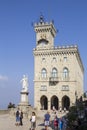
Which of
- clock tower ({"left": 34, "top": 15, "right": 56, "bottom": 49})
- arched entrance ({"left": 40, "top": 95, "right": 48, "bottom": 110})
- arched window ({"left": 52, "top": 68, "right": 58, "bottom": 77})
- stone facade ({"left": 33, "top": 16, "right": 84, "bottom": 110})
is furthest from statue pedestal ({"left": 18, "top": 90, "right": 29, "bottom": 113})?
clock tower ({"left": 34, "top": 15, "right": 56, "bottom": 49})

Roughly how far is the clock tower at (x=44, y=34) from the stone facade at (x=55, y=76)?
2.90 m

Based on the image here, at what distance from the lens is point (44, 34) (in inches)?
2997

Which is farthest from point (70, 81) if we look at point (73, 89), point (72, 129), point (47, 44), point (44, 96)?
point (72, 129)

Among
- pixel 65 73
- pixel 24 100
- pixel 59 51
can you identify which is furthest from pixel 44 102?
pixel 24 100

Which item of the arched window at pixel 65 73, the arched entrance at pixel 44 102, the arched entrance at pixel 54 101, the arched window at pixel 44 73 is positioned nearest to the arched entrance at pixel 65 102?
the arched entrance at pixel 54 101

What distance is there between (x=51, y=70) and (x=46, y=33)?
9.66 m

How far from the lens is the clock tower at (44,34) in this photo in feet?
247

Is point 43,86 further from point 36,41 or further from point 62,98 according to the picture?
point 36,41

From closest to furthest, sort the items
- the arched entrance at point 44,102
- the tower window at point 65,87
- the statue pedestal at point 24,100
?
the statue pedestal at point 24,100 < the tower window at point 65,87 < the arched entrance at point 44,102

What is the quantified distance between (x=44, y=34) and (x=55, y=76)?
1120 centimetres

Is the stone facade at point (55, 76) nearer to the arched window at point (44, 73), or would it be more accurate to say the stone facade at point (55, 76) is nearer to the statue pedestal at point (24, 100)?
the arched window at point (44, 73)

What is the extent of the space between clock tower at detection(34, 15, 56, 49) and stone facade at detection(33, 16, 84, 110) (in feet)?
9.52

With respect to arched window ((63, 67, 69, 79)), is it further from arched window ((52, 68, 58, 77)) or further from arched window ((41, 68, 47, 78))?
arched window ((41, 68, 47, 78))

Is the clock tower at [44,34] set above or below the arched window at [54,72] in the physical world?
above
